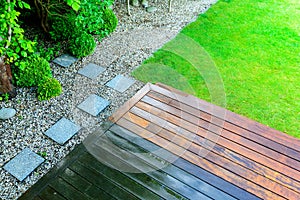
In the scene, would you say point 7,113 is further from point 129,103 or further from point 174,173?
point 174,173

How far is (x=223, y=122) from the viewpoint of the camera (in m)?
2.62

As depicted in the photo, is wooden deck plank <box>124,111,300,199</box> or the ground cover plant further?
the ground cover plant

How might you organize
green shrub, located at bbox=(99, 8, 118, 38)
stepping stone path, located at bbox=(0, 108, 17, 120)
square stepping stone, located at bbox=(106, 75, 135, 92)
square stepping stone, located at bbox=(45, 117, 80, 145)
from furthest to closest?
green shrub, located at bbox=(99, 8, 118, 38)
square stepping stone, located at bbox=(106, 75, 135, 92)
stepping stone path, located at bbox=(0, 108, 17, 120)
square stepping stone, located at bbox=(45, 117, 80, 145)

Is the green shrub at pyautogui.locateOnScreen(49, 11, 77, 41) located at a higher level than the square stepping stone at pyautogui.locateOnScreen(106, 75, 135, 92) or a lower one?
higher

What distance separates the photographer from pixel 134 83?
324 cm

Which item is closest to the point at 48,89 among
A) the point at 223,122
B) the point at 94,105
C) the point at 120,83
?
the point at 94,105

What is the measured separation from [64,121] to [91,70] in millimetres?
829

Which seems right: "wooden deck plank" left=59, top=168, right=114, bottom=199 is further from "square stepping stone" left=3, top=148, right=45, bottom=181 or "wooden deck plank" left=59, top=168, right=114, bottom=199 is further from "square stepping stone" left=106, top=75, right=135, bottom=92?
"square stepping stone" left=106, top=75, right=135, bottom=92

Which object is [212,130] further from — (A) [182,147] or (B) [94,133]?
(B) [94,133]

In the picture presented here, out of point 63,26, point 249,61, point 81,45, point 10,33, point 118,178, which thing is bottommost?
point 249,61

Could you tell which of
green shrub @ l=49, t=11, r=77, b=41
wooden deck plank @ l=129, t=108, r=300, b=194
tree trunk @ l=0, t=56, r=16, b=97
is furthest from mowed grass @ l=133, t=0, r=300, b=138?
tree trunk @ l=0, t=56, r=16, b=97

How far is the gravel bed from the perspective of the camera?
254 centimetres

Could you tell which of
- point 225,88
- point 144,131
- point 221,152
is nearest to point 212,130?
point 221,152

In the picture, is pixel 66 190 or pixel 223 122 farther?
pixel 223 122
